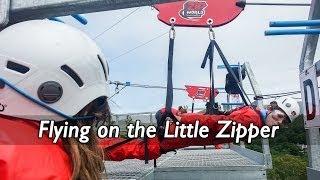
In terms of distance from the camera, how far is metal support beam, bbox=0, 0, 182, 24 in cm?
148

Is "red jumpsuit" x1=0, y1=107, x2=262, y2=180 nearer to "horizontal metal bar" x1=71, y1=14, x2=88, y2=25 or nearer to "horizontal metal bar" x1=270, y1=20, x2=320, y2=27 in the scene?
"horizontal metal bar" x1=71, y1=14, x2=88, y2=25

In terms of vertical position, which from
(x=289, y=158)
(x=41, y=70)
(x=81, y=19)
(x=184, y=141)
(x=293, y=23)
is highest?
(x=293, y=23)

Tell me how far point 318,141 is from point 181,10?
126 centimetres

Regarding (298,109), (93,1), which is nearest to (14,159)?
(93,1)

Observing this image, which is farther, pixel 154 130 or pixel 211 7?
pixel 154 130

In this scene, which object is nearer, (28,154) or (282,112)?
(28,154)

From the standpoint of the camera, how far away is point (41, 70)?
131 centimetres

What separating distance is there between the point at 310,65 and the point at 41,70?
194 cm

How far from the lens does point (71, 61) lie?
1.35 meters

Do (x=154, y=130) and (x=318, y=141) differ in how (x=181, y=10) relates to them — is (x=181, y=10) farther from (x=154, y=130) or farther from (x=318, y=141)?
(x=318, y=141)

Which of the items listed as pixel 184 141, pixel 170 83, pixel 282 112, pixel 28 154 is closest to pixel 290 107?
pixel 282 112

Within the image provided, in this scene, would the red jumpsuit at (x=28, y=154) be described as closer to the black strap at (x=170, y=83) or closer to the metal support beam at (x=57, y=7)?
the metal support beam at (x=57, y=7)

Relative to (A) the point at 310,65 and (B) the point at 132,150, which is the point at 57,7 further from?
(B) the point at 132,150

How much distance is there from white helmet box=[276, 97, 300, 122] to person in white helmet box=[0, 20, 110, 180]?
7.17 ft
